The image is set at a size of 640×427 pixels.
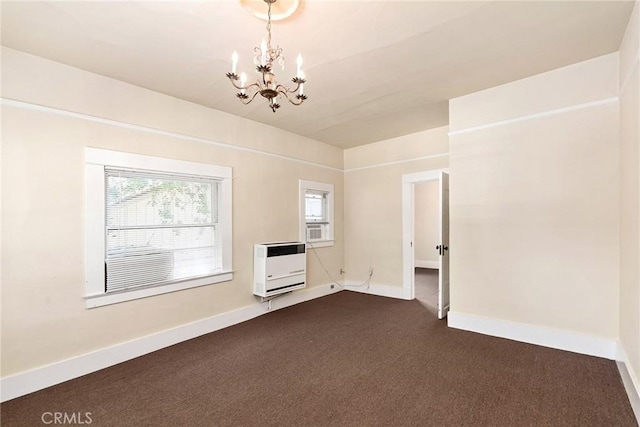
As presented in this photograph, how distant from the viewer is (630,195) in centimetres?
225

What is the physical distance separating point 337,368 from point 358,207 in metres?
3.30

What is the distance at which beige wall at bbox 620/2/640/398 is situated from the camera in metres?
2.04

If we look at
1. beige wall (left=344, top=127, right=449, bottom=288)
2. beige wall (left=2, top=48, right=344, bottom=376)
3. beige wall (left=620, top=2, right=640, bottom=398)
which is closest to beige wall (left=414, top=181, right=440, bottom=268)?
beige wall (left=344, top=127, right=449, bottom=288)

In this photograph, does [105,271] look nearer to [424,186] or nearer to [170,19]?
[170,19]

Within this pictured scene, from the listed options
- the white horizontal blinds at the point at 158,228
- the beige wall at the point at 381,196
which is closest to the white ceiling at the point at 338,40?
the white horizontal blinds at the point at 158,228

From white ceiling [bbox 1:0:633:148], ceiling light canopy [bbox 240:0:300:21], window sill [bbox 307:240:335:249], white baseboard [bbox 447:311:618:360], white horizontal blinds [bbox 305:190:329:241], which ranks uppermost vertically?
white ceiling [bbox 1:0:633:148]

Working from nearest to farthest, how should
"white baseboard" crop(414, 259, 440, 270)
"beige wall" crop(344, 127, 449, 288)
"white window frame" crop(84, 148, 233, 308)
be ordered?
1. "white window frame" crop(84, 148, 233, 308)
2. "beige wall" crop(344, 127, 449, 288)
3. "white baseboard" crop(414, 259, 440, 270)

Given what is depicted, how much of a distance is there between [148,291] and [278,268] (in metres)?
1.59

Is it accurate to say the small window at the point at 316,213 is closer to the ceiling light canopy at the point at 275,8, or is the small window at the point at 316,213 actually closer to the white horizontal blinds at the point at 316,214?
the white horizontal blinds at the point at 316,214

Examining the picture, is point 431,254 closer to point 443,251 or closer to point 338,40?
point 443,251

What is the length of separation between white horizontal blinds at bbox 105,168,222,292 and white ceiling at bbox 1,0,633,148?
3.34ft

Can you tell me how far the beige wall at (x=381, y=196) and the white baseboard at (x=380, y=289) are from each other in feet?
0.22

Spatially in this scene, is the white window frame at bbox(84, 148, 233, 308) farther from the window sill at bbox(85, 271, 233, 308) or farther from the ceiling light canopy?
the ceiling light canopy

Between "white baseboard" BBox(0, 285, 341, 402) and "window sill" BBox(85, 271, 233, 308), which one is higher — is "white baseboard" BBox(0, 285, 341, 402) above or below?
below
